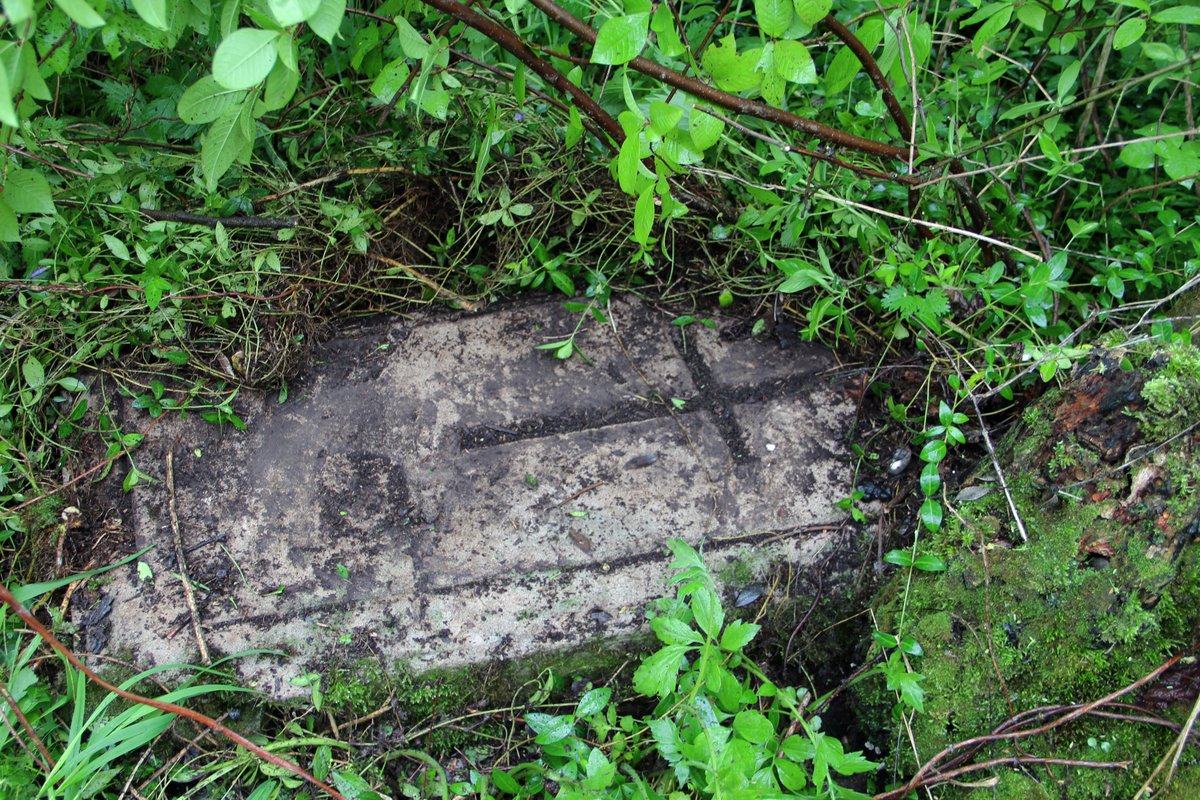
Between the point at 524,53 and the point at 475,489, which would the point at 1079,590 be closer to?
the point at 475,489

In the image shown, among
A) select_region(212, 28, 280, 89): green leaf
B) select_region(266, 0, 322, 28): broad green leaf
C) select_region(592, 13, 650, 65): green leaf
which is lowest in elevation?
select_region(592, 13, 650, 65): green leaf

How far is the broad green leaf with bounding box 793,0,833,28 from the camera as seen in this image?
153 centimetres

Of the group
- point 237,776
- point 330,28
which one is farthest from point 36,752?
point 330,28

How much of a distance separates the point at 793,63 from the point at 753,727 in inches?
47.3

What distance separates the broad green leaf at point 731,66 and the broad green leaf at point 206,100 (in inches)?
35.1

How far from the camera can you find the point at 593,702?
168 cm

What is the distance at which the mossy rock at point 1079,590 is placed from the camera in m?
1.60

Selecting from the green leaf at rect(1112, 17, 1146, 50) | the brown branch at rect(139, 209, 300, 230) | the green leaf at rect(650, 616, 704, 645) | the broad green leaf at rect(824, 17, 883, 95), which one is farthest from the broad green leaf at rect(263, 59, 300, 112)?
the green leaf at rect(1112, 17, 1146, 50)

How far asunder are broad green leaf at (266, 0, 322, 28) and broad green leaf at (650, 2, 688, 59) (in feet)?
2.03

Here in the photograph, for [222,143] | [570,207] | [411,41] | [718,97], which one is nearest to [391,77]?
[411,41]

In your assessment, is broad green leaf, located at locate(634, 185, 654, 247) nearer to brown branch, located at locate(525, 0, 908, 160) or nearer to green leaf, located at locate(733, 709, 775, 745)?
brown branch, located at locate(525, 0, 908, 160)

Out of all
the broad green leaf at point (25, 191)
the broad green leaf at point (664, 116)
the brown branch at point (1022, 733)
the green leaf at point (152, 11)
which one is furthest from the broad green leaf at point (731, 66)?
the broad green leaf at point (25, 191)

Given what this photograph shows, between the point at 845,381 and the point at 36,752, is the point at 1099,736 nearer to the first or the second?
the point at 845,381

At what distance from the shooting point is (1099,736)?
5.24 feet
